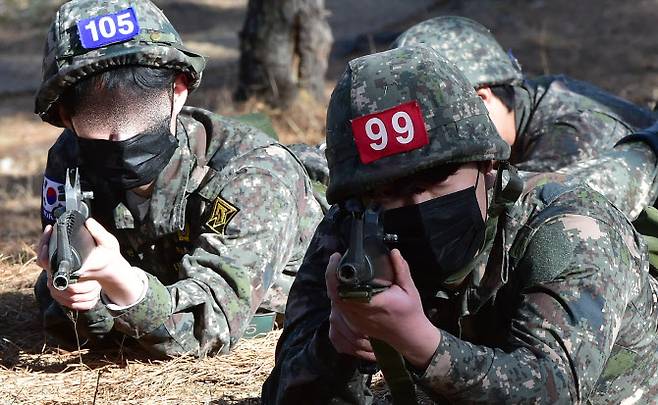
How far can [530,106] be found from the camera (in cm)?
665

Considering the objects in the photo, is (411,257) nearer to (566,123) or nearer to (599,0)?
(566,123)

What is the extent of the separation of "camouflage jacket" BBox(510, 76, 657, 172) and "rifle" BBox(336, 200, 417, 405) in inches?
136

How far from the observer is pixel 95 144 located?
4.43 metres

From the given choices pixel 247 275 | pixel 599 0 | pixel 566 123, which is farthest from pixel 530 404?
pixel 599 0

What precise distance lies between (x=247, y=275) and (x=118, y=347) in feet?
2.66

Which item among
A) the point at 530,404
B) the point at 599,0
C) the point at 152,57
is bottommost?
the point at 599,0

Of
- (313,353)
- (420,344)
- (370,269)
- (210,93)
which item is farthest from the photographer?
(210,93)

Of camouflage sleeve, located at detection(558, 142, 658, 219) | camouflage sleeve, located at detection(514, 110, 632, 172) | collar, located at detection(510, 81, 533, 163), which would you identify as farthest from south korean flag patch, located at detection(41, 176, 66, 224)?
collar, located at detection(510, 81, 533, 163)

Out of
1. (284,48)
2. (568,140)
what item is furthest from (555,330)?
(284,48)

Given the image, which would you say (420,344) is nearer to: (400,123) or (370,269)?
(370,269)

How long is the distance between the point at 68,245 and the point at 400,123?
48.0 inches

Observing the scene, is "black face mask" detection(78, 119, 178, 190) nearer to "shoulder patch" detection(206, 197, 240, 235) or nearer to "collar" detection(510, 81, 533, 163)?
"shoulder patch" detection(206, 197, 240, 235)

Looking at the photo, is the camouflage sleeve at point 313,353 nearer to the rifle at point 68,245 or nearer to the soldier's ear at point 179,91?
the rifle at point 68,245

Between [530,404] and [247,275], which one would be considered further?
[247,275]
